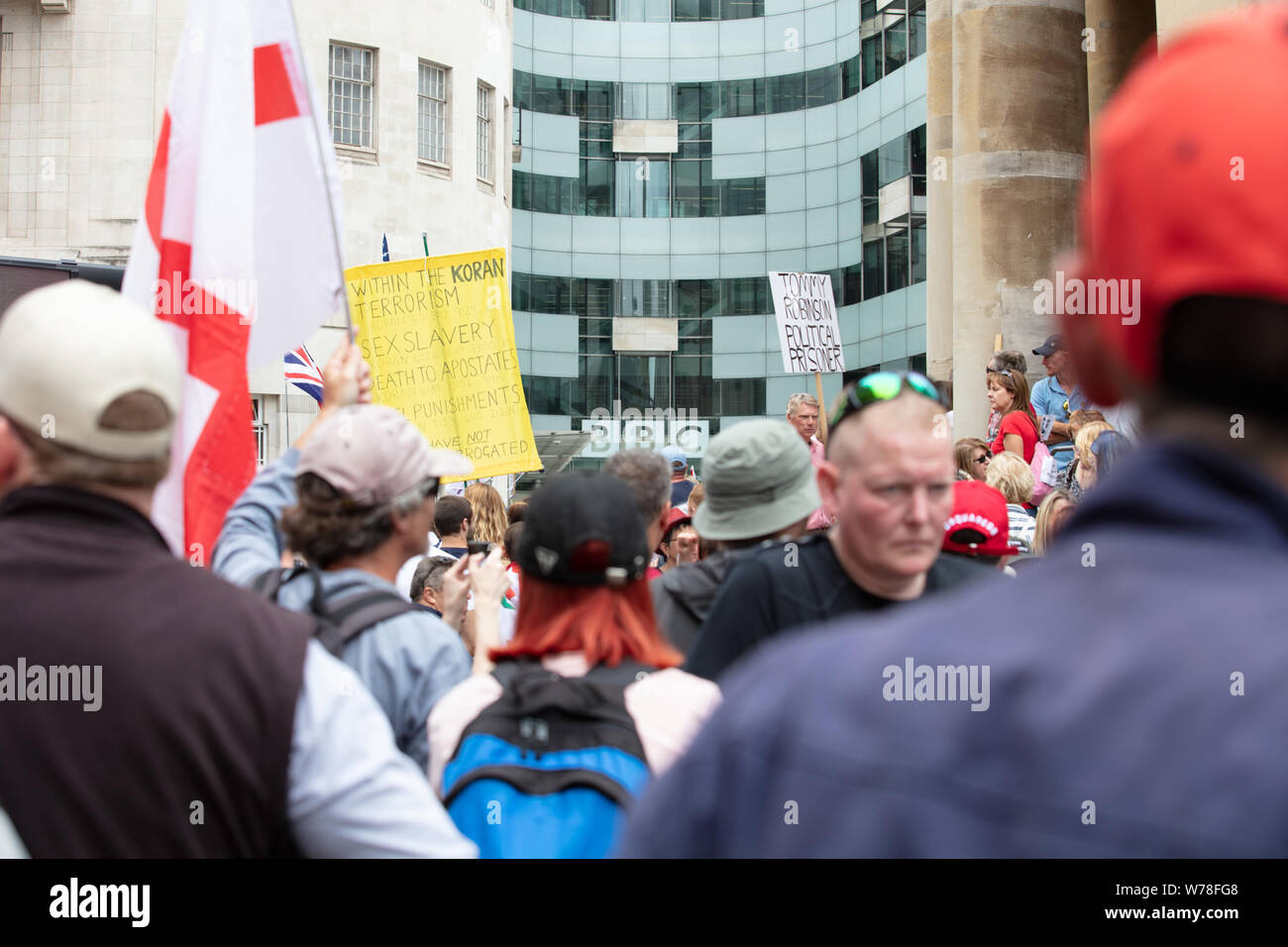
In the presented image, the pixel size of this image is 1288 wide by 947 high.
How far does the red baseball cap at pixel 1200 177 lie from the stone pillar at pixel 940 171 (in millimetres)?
19824

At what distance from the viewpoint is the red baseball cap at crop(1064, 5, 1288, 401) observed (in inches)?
38.4

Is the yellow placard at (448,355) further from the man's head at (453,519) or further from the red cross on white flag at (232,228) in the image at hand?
the red cross on white flag at (232,228)

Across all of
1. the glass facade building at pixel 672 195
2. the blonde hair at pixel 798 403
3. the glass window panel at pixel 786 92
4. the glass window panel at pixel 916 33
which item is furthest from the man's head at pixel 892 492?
the glass window panel at pixel 786 92

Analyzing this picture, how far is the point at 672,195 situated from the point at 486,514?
43071 mm

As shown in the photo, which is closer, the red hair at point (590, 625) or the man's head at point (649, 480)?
the red hair at point (590, 625)

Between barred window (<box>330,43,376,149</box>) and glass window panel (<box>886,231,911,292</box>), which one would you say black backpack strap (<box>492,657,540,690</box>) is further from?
glass window panel (<box>886,231,911,292</box>)

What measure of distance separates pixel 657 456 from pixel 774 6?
4723 centimetres

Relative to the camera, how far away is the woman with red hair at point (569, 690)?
8.65 ft

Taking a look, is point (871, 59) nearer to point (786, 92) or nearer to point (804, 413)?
point (786, 92)

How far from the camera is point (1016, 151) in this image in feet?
53.8

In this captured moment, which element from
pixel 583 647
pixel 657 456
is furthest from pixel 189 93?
Answer: pixel 583 647

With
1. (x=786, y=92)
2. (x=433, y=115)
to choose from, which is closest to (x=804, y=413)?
(x=433, y=115)

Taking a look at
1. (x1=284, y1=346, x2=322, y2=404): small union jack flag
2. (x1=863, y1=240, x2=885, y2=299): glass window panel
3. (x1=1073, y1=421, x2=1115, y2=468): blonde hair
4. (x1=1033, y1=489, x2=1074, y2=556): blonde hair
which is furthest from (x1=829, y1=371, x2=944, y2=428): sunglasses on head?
(x1=863, y1=240, x2=885, y2=299): glass window panel
